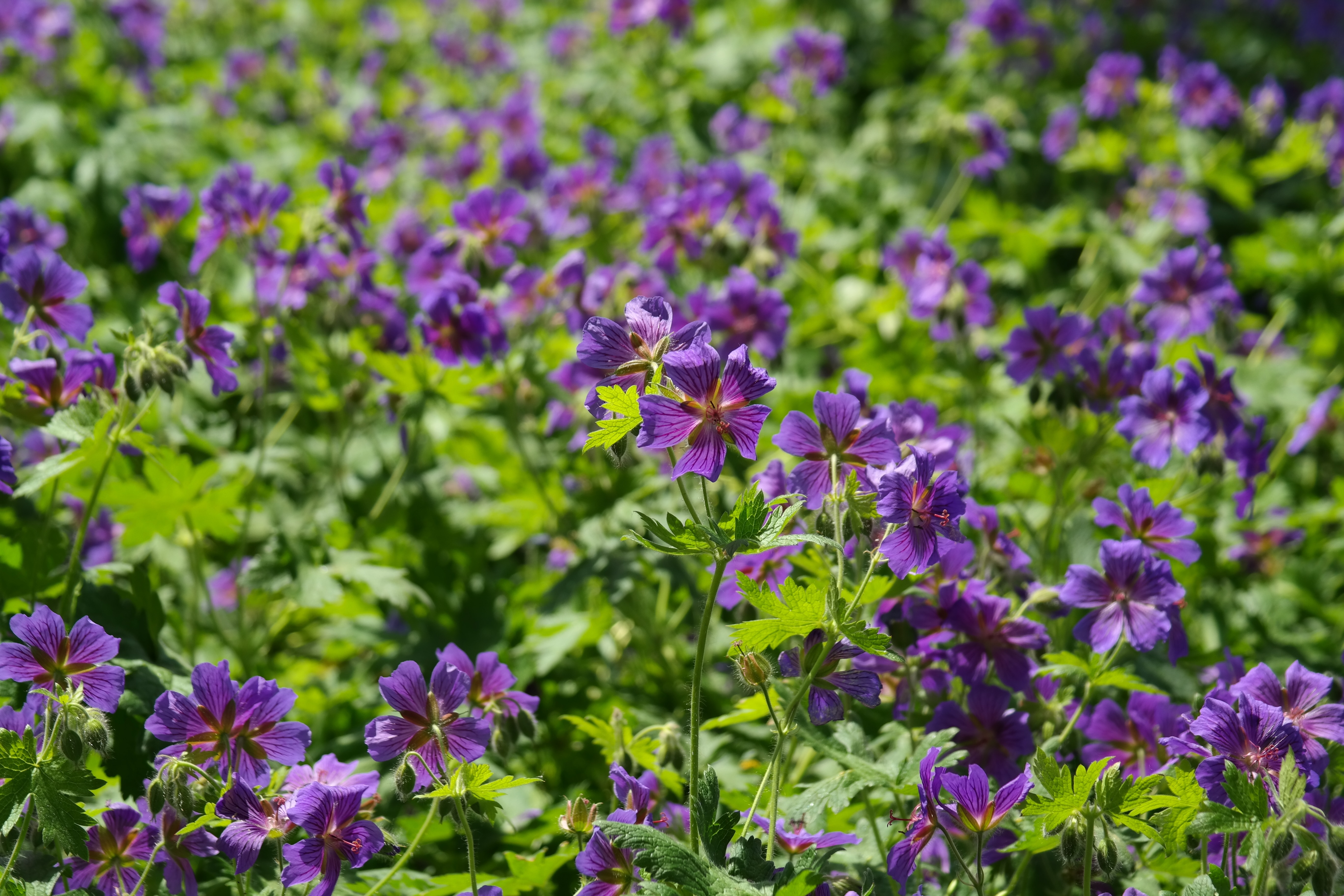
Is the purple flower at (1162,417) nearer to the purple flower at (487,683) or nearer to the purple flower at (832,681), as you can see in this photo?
the purple flower at (832,681)

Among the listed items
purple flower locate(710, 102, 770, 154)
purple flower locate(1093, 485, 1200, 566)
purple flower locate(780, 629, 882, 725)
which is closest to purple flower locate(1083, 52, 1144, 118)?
purple flower locate(710, 102, 770, 154)

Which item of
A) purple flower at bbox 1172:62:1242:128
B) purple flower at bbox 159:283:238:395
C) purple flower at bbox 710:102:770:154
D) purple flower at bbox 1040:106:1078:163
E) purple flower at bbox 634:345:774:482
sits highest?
purple flower at bbox 634:345:774:482

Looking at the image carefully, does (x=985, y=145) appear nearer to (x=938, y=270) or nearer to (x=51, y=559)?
(x=938, y=270)

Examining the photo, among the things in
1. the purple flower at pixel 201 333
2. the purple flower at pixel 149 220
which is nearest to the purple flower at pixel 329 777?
the purple flower at pixel 201 333

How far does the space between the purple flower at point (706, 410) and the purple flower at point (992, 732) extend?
0.81m

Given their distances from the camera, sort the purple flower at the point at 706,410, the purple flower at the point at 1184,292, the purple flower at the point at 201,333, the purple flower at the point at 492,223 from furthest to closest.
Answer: the purple flower at the point at 492,223
the purple flower at the point at 1184,292
the purple flower at the point at 201,333
the purple flower at the point at 706,410

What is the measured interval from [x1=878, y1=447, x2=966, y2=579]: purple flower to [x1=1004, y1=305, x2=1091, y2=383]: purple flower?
1.29m

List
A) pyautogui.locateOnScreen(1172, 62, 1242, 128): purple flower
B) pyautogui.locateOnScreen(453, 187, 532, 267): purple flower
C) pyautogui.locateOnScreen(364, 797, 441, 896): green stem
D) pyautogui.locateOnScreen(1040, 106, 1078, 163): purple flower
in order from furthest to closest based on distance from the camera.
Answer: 1. pyautogui.locateOnScreen(1040, 106, 1078, 163): purple flower
2. pyautogui.locateOnScreen(1172, 62, 1242, 128): purple flower
3. pyautogui.locateOnScreen(453, 187, 532, 267): purple flower
4. pyautogui.locateOnScreen(364, 797, 441, 896): green stem

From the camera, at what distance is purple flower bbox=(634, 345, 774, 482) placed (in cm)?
165

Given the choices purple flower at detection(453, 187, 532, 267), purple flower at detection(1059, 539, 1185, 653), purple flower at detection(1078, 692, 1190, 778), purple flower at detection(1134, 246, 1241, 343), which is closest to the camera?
purple flower at detection(1059, 539, 1185, 653)

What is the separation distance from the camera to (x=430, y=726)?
192cm

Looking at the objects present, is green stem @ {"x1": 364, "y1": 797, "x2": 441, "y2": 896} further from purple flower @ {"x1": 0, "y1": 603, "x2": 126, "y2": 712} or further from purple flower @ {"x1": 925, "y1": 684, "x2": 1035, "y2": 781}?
purple flower @ {"x1": 925, "y1": 684, "x2": 1035, "y2": 781}

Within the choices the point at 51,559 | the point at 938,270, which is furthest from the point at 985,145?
the point at 51,559

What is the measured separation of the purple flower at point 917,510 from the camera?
5.71 feet
